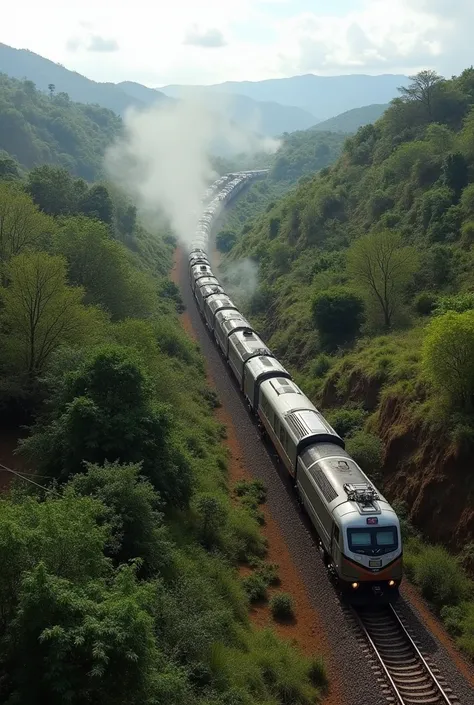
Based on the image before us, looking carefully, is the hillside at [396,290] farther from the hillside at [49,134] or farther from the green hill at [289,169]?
the green hill at [289,169]

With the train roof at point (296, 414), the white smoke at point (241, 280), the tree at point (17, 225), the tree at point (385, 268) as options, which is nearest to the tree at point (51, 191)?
the white smoke at point (241, 280)

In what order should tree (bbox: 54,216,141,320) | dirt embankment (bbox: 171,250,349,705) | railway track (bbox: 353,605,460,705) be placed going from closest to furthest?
1. railway track (bbox: 353,605,460,705)
2. dirt embankment (bbox: 171,250,349,705)
3. tree (bbox: 54,216,141,320)

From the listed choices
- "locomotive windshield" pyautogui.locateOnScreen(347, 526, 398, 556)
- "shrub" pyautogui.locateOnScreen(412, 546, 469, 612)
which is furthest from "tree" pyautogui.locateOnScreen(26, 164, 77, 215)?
"shrub" pyautogui.locateOnScreen(412, 546, 469, 612)

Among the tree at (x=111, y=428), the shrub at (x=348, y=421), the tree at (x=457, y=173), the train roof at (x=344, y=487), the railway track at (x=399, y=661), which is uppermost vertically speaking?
the tree at (x=457, y=173)

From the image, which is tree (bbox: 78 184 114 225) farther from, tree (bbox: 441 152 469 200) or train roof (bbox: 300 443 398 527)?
train roof (bbox: 300 443 398 527)

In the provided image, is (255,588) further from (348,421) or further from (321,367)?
(321,367)
